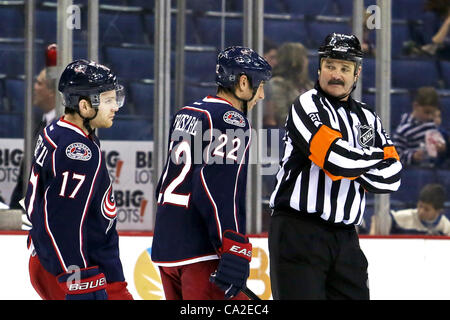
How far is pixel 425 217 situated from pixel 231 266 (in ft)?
8.15

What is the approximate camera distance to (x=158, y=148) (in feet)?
15.5

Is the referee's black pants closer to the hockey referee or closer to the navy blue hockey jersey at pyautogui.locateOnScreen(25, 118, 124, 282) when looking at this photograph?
the hockey referee

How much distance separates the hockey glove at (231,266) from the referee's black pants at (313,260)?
21cm

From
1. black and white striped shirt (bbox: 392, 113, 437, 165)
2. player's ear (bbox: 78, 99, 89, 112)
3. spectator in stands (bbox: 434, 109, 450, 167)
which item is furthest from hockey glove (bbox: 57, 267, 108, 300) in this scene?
spectator in stands (bbox: 434, 109, 450, 167)

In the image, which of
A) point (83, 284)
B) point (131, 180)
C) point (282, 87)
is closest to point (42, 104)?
point (131, 180)

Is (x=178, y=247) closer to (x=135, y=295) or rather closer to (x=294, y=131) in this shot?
(x=294, y=131)

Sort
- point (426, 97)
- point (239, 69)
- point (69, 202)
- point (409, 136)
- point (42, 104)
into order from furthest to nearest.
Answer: point (426, 97) → point (409, 136) → point (42, 104) → point (239, 69) → point (69, 202)

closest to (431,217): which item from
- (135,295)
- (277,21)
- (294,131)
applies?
(277,21)

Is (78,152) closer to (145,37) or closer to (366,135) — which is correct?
(366,135)

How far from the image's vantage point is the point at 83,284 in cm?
256

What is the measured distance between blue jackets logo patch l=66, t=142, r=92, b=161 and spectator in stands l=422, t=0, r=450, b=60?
337 centimetres

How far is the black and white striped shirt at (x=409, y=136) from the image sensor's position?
5035 millimetres

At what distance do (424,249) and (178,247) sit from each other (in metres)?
2.28

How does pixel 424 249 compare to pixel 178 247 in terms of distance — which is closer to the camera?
pixel 178 247
